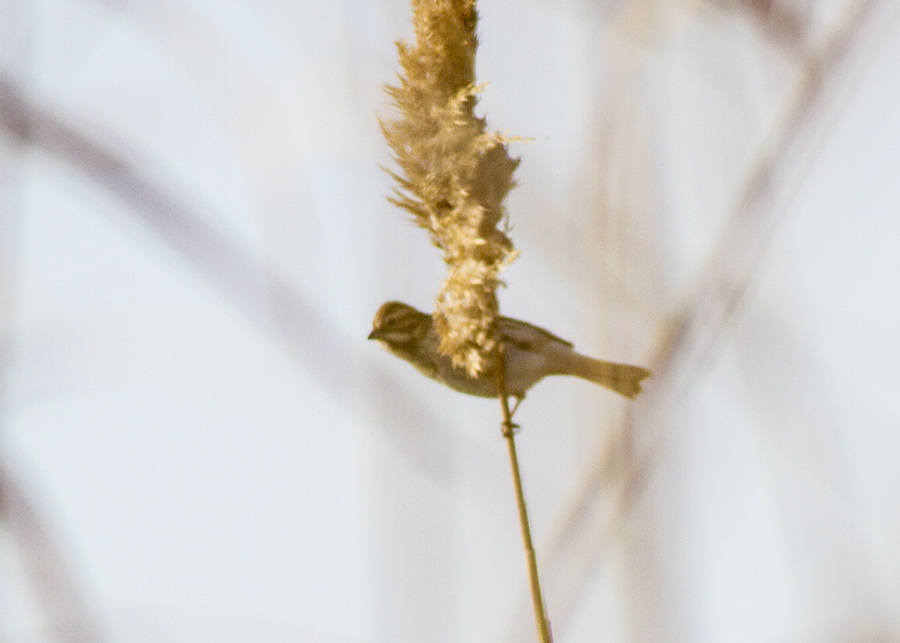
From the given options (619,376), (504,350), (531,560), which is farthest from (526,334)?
(531,560)

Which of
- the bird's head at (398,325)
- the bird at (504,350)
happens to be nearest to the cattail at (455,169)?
the bird at (504,350)

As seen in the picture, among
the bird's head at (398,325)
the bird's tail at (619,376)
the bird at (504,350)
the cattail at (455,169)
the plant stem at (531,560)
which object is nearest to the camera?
the plant stem at (531,560)

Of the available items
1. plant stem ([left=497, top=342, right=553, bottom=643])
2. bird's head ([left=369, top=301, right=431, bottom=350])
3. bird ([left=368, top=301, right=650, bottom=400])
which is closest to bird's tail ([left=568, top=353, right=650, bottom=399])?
bird ([left=368, top=301, right=650, bottom=400])

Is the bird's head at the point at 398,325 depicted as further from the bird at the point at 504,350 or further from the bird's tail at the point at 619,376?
the bird's tail at the point at 619,376

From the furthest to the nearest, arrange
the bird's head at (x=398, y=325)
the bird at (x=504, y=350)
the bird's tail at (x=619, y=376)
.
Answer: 1. the bird's head at (x=398, y=325)
2. the bird at (x=504, y=350)
3. the bird's tail at (x=619, y=376)

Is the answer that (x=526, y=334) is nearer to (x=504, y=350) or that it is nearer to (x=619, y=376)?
(x=504, y=350)

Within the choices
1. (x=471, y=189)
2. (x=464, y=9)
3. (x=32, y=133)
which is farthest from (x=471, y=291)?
(x=32, y=133)
